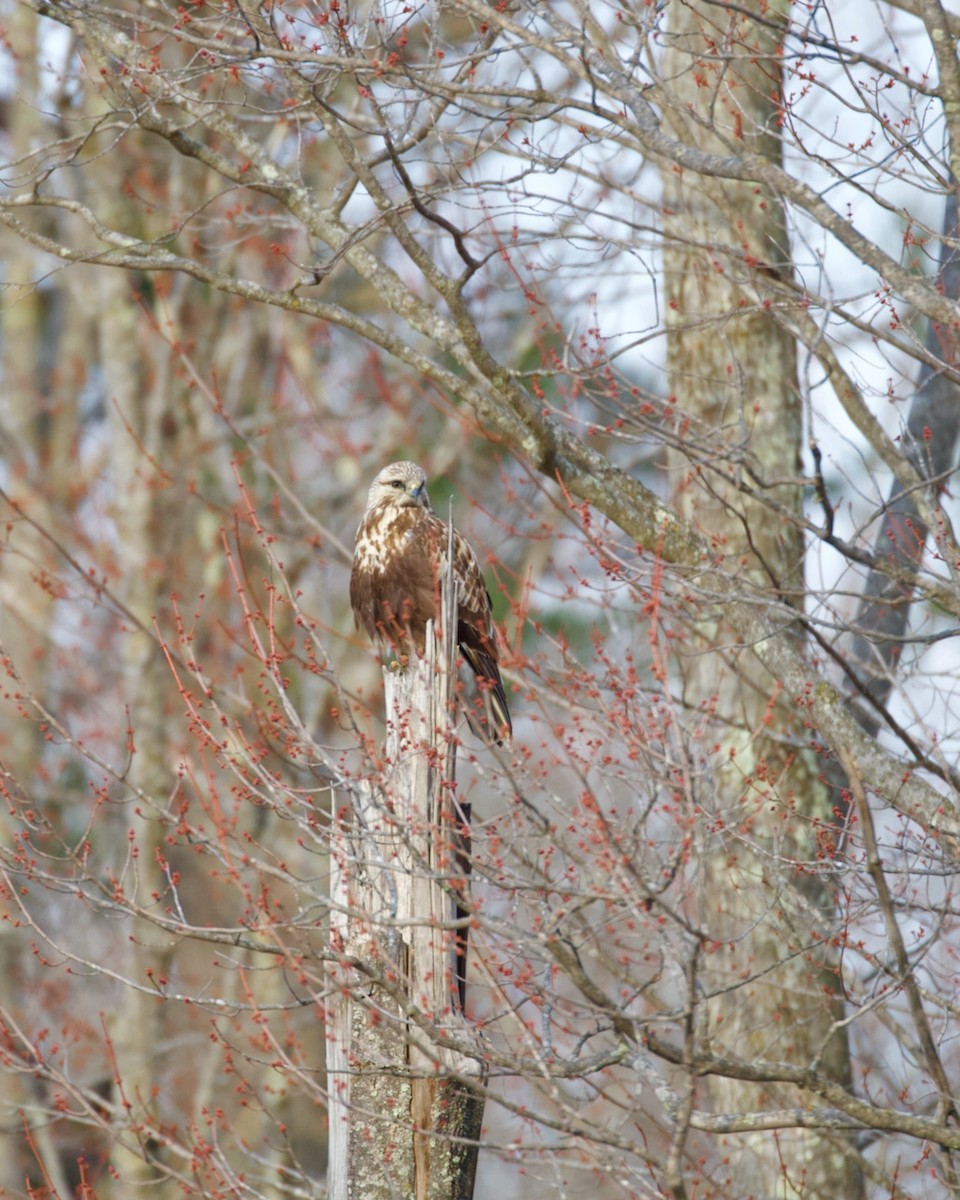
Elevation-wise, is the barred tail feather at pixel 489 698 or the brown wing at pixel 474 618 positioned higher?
the brown wing at pixel 474 618

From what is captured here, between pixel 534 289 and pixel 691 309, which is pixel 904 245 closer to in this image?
pixel 534 289

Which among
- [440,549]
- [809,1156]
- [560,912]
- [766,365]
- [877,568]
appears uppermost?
[766,365]

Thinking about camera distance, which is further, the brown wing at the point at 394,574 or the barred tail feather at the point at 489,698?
the brown wing at the point at 394,574

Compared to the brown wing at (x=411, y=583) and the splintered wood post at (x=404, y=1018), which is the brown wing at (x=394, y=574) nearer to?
the brown wing at (x=411, y=583)

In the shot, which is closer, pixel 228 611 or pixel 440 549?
pixel 440 549

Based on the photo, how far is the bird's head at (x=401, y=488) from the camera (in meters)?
5.23

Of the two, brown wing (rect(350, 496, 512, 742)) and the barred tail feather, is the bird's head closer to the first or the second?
brown wing (rect(350, 496, 512, 742))

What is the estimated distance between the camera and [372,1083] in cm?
355

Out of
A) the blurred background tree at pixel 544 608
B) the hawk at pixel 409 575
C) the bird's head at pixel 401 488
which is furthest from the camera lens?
the bird's head at pixel 401 488

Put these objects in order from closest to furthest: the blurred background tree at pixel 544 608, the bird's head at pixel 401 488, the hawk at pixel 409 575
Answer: the blurred background tree at pixel 544 608 < the hawk at pixel 409 575 < the bird's head at pixel 401 488

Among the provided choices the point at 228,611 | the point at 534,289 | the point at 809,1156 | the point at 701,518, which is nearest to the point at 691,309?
the point at 701,518

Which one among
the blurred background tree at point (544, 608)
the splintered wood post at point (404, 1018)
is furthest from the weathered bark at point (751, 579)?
the splintered wood post at point (404, 1018)

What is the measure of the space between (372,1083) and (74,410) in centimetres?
932

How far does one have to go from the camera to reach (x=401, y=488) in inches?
208
